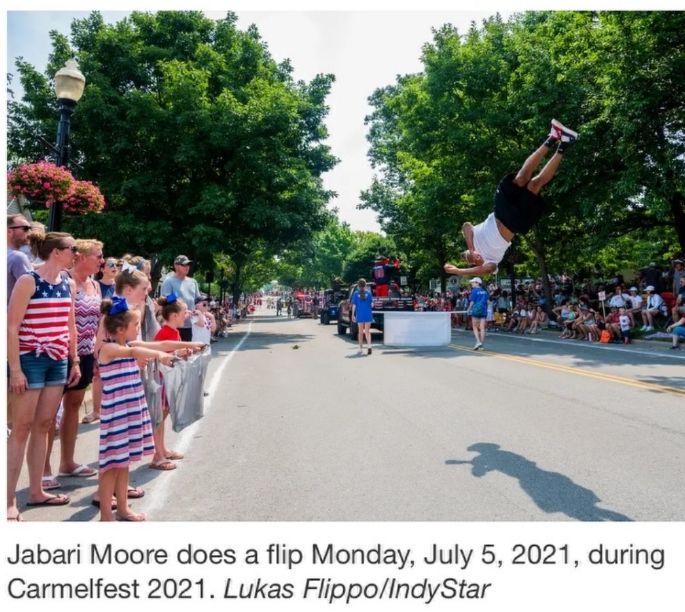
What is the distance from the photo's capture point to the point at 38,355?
4188mm

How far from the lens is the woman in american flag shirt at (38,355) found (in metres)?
4.09

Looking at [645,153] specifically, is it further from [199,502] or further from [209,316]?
[199,502]

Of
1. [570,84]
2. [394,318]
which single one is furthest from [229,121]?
[570,84]

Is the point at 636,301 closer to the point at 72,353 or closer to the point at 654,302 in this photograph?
the point at 654,302

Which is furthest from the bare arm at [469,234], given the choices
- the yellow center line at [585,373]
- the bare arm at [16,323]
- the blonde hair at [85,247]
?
the bare arm at [16,323]

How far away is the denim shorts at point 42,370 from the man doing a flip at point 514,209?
4547mm

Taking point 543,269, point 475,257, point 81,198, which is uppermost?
point 81,198

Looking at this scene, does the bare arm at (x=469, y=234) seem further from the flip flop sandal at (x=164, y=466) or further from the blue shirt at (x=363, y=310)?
the blue shirt at (x=363, y=310)

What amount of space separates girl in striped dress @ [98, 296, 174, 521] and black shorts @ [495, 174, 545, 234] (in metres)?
4.65

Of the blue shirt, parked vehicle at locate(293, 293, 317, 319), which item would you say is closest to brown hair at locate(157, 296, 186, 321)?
the blue shirt

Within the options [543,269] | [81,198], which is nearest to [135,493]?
[81,198]

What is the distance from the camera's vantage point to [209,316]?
26.4 feet

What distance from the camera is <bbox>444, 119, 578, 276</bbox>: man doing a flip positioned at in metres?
6.41

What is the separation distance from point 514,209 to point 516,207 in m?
0.03
